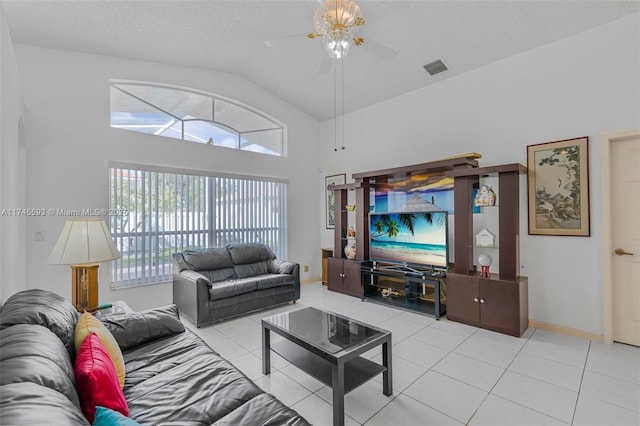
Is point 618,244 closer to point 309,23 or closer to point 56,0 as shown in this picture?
point 309,23

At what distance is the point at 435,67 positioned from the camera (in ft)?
13.3

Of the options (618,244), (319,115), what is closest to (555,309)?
(618,244)

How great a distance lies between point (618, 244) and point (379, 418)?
3.14 m

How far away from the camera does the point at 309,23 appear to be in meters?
3.46

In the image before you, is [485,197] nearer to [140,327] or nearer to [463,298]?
[463,298]

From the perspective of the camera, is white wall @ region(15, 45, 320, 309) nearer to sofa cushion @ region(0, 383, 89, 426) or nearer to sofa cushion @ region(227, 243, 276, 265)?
sofa cushion @ region(227, 243, 276, 265)

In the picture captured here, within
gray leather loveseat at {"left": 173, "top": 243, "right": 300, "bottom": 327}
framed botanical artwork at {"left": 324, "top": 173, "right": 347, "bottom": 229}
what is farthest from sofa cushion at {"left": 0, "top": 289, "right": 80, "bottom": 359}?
framed botanical artwork at {"left": 324, "top": 173, "right": 347, "bottom": 229}

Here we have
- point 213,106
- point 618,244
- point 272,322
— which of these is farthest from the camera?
point 213,106

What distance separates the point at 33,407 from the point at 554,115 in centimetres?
459

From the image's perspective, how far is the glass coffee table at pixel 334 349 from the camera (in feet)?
6.34

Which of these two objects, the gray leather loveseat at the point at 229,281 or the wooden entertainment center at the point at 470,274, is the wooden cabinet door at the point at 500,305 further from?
the gray leather loveseat at the point at 229,281

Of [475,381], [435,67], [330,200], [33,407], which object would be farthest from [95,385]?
[330,200]

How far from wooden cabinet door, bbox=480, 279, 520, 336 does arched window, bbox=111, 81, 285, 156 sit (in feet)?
13.4

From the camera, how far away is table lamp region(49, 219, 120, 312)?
2.29m
